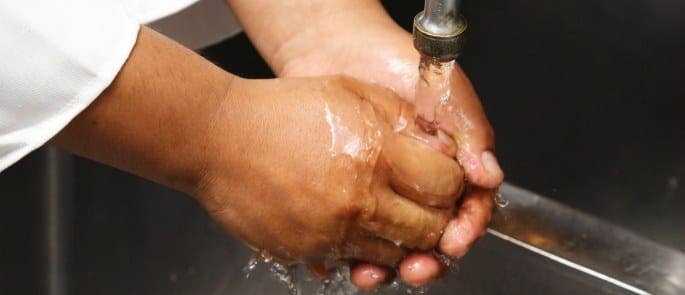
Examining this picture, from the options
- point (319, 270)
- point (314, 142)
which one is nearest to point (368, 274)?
point (319, 270)

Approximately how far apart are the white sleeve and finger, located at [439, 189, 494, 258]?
30 cm

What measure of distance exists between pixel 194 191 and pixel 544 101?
0.43m

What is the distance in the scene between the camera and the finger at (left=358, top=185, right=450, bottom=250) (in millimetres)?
597

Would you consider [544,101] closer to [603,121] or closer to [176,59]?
[603,121]

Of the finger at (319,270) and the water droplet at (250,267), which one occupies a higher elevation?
the finger at (319,270)

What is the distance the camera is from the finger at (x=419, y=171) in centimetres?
61

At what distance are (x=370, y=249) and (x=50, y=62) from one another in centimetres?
29

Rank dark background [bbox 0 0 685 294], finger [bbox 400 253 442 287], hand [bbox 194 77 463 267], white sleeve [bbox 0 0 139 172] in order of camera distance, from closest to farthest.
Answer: white sleeve [bbox 0 0 139 172] → hand [bbox 194 77 463 267] → finger [bbox 400 253 442 287] → dark background [bbox 0 0 685 294]

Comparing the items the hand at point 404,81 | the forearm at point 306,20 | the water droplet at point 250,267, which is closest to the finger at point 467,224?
the hand at point 404,81

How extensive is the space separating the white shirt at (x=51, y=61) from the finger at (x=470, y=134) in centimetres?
27

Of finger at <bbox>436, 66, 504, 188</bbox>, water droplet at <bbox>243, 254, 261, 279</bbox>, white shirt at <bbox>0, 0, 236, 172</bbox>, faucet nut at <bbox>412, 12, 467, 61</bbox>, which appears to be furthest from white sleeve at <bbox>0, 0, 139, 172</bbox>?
water droplet at <bbox>243, 254, 261, 279</bbox>

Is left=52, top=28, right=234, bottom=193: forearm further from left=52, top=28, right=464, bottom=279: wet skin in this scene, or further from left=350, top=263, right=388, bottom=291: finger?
left=350, top=263, right=388, bottom=291: finger

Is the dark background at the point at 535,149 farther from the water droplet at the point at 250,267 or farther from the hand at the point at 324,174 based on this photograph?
Answer: the hand at the point at 324,174

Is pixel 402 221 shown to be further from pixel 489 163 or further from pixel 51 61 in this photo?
pixel 51 61
